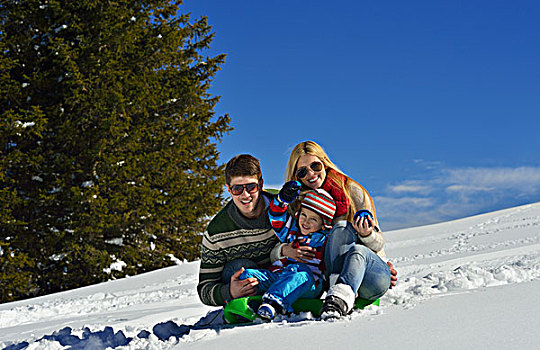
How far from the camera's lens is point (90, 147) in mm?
9953

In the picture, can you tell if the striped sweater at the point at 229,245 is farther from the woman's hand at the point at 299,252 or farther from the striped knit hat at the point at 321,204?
the striped knit hat at the point at 321,204

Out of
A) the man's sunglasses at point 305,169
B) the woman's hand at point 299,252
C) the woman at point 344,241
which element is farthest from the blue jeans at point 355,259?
the man's sunglasses at point 305,169

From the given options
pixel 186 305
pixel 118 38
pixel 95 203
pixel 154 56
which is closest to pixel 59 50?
pixel 118 38

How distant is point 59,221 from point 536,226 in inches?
355

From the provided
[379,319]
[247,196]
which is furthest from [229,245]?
[379,319]

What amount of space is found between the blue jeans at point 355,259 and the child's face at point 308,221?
0.36 feet

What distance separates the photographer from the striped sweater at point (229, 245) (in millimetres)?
3228

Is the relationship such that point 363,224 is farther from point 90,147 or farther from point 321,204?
point 90,147

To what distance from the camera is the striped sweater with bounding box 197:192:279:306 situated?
323 centimetres

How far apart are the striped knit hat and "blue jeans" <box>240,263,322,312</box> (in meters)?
0.34

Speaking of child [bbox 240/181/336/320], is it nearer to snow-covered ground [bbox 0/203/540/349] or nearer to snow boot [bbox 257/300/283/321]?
snow boot [bbox 257/300/283/321]

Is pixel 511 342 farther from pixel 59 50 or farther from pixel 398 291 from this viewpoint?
Answer: pixel 59 50

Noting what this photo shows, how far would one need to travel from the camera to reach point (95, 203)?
9461mm

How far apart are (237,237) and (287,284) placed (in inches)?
22.5
